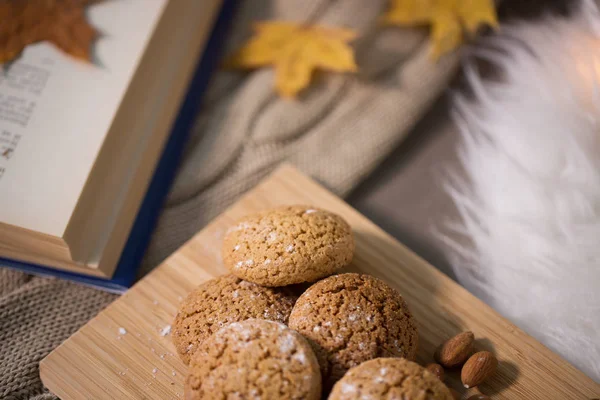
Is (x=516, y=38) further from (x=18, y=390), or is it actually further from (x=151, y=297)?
(x=18, y=390)

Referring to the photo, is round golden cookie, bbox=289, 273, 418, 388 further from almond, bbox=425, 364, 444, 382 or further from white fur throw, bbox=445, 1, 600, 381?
white fur throw, bbox=445, 1, 600, 381

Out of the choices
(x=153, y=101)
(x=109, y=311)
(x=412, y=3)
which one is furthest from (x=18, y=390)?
(x=412, y=3)

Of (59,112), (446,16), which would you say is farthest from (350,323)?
(446,16)

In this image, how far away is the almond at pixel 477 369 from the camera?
0.68m

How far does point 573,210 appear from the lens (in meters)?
0.87

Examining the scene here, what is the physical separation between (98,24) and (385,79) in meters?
0.54

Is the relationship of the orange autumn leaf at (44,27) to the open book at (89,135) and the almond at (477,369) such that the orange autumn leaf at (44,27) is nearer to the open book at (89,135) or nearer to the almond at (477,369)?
the open book at (89,135)

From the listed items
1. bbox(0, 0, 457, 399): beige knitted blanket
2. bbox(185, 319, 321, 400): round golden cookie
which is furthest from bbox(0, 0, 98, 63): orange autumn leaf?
bbox(185, 319, 321, 400): round golden cookie

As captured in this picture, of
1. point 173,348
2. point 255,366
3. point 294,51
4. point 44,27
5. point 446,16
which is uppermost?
point 446,16

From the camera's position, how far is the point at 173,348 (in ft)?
2.42

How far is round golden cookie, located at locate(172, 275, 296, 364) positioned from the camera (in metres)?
0.69

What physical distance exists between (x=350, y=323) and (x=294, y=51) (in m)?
0.62

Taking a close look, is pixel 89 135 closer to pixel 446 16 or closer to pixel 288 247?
pixel 288 247

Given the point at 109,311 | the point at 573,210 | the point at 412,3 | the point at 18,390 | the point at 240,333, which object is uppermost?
the point at 412,3
